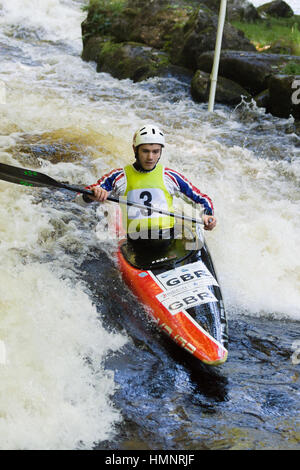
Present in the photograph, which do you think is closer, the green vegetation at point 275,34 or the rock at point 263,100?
Answer: the rock at point 263,100

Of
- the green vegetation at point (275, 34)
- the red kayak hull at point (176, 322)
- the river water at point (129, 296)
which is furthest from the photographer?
the green vegetation at point (275, 34)

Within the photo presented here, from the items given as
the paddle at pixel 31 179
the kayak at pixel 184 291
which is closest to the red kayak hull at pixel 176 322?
the kayak at pixel 184 291

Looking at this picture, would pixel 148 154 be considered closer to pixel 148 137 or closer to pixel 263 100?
pixel 148 137

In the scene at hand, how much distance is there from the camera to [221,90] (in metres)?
7.50

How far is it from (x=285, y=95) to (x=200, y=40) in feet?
7.65

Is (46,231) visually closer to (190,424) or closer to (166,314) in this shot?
(166,314)

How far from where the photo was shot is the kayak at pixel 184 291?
2758 mm

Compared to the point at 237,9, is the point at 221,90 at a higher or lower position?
lower

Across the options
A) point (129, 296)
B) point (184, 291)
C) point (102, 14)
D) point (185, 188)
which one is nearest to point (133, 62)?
point (102, 14)

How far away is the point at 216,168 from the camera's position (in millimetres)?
5562

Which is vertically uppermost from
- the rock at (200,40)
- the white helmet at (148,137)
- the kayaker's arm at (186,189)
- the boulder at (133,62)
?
the rock at (200,40)

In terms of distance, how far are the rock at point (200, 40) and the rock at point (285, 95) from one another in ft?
5.57

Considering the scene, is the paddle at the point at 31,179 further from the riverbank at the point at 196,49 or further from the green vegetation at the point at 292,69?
the green vegetation at the point at 292,69
